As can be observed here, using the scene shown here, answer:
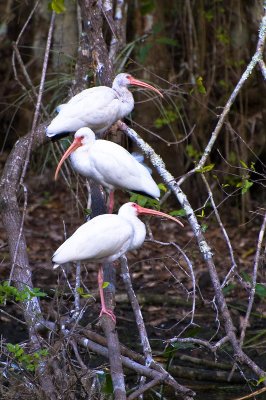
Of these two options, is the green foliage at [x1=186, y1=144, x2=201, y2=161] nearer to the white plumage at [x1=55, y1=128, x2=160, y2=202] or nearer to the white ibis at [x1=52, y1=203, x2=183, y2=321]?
the white plumage at [x1=55, y1=128, x2=160, y2=202]

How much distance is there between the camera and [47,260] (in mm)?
8797

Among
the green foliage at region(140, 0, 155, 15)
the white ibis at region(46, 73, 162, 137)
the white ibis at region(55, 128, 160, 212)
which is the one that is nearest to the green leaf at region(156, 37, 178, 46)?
the green foliage at region(140, 0, 155, 15)

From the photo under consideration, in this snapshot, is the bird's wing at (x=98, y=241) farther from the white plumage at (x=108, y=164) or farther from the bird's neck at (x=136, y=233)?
the white plumage at (x=108, y=164)

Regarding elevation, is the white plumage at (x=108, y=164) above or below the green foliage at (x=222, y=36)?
above

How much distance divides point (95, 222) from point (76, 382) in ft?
2.57

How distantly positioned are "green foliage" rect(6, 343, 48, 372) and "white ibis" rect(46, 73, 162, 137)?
1.39 m

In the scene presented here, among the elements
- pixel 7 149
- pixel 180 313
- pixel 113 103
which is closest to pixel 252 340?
pixel 180 313

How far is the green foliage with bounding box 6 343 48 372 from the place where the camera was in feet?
14.1

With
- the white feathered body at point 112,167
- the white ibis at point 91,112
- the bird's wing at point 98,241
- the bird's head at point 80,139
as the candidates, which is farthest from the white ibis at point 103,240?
Answer: the white ibis at point 91,112

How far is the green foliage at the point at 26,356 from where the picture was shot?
169 inches

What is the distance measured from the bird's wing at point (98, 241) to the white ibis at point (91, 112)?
861mm

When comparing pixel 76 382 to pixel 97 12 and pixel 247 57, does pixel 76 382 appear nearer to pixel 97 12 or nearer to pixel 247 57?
pixel 97 12

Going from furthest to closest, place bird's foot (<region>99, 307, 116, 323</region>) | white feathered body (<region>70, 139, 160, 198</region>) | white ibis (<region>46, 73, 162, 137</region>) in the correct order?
1. white ibis (<region>46, 73, 162, 137</region>)
2. white feathered body (<region>70, 139, 160, 198</region>)
3. bird's foot (<region>99, 307, 116, 323</region>)

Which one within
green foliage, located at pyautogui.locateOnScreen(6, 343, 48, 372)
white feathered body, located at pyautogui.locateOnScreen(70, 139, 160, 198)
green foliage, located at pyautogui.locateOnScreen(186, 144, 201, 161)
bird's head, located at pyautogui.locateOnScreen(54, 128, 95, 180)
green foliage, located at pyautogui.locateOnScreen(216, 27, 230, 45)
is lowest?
green foliage, located at pyautogui.locateOnScreen(186, 144, 201, 161)
